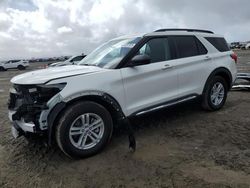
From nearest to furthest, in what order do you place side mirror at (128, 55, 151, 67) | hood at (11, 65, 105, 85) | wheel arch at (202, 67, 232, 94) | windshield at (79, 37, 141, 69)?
1. hood at (11, 65, 105, 85)
2. side mirror at (128, 55, 151, 67)
3. windshield at (79, 37, 141, 69)
4. wheel arch at (202, 67, 232, 94)

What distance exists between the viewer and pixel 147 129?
5309 mm

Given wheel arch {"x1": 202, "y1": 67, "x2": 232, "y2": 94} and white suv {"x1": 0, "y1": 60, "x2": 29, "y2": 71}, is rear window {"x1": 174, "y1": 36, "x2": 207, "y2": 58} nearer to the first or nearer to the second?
wheel arch {"x1": 202, "y1": 67, "x2": 232, "y2": 94}

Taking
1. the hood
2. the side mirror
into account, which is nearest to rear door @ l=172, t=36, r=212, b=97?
the side mirror

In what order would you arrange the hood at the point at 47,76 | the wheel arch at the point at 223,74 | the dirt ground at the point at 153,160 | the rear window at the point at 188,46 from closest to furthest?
the dirt ground at the point at 153,160 < the hood at the point at 47,76 < the rear window at the point at 188,46 < the wheel arch at the point at 223,74

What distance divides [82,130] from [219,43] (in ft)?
12.8

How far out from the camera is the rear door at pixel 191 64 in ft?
17.7

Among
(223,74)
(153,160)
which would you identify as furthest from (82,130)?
(223,74)

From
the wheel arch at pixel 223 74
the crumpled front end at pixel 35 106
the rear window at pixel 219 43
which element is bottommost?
the wheel arch at pixel 223 74

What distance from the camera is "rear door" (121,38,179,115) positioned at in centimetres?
461

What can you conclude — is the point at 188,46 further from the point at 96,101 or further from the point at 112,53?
the point at 96,101

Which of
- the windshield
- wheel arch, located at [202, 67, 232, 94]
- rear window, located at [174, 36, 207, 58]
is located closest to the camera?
the windshield

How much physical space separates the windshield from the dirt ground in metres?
1.31

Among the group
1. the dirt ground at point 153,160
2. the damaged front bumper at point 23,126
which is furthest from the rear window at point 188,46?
the damaged front bumper at point 23,126

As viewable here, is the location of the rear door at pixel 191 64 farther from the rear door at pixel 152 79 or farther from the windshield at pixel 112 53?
the windshield at pixel 112 53
